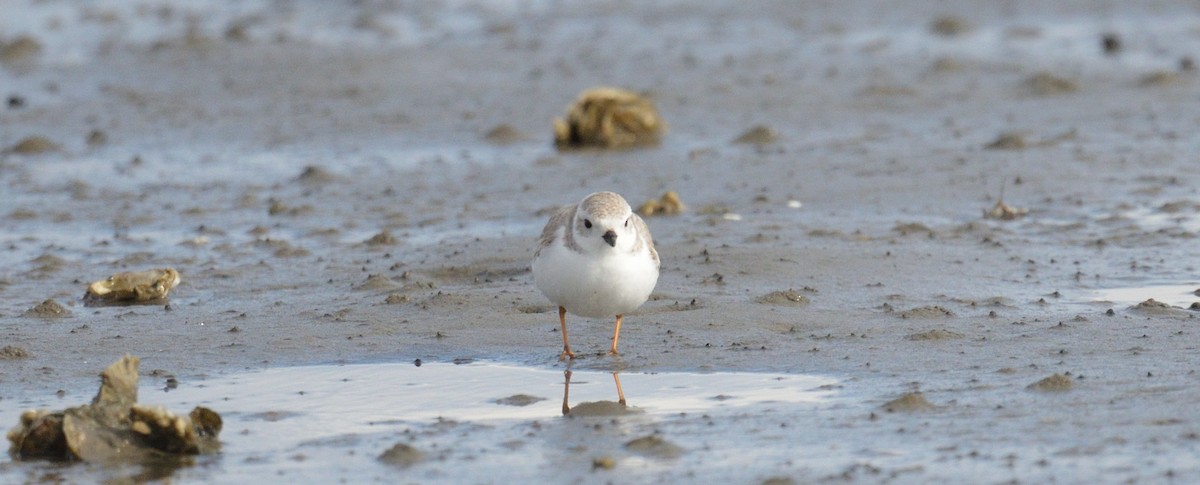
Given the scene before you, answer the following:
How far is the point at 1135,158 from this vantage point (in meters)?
12.6

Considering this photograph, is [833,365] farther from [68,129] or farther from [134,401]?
[68,129]

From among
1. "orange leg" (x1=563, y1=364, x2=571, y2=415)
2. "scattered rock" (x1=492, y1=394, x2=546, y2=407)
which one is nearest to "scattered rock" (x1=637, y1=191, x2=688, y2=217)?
"orange leg" (x1=563, y1=364, x2=571, y2=415)

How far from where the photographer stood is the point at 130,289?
9.21m

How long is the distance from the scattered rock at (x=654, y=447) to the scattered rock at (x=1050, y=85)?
34.4ft

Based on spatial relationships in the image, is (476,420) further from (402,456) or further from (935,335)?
(935,335)

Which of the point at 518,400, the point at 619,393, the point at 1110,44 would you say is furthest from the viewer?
the point at 1110,44

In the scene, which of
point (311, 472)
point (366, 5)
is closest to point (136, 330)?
point (311, 472)

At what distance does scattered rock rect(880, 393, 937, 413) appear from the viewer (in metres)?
6.57

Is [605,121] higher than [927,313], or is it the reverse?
[605,121]

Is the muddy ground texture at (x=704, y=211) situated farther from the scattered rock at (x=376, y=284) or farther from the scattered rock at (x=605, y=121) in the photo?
the scattered rock at (x=605, y=121)

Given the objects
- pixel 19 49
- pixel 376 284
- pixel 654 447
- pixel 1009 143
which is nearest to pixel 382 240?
pixel 376 284

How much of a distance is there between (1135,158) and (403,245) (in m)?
5.75

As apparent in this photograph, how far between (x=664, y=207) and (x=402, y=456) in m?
5.40

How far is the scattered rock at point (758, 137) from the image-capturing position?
13945 millimetres
